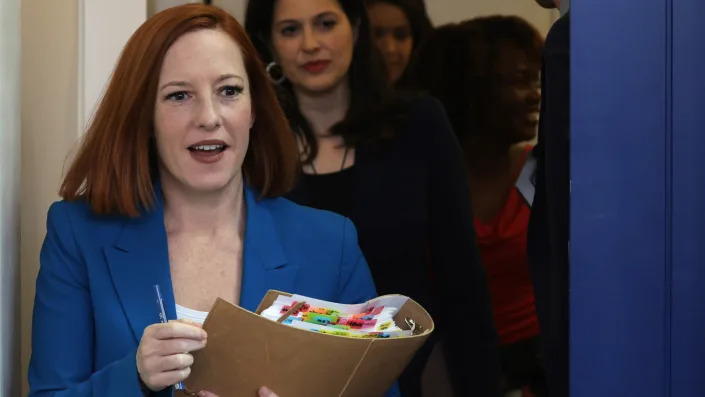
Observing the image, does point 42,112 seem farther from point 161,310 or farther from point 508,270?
point 508,270

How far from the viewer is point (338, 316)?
201cm

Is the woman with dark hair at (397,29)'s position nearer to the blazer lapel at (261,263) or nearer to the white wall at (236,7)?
the white wall at (236,7)

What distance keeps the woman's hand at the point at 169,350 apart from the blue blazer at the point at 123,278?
2.6 inches

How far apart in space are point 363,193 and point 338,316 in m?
0.78

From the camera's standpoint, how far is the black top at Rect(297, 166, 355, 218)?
9.11 feet

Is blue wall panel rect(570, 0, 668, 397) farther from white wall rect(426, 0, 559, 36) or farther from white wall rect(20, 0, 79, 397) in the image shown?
white wall rect(20, 0, 79, 397)

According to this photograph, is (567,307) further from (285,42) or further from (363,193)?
(285,42)

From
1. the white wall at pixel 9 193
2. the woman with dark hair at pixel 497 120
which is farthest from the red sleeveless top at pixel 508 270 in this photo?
the white wall at pixel 9 193

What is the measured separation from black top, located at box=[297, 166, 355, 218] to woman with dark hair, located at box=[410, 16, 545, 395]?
33 centimetres

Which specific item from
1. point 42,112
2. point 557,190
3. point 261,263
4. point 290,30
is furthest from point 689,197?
point 42,112

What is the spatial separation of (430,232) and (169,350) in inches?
42.2

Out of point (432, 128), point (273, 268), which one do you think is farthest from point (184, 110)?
point (432, 128)

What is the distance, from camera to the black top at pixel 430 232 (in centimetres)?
276

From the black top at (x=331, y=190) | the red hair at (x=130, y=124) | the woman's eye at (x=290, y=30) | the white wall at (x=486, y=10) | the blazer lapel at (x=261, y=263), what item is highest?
the white wall at (x=486, y=10)
